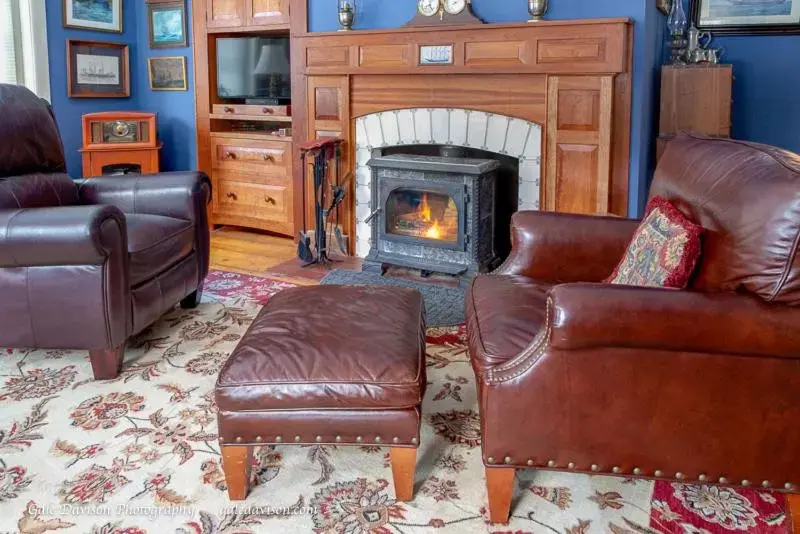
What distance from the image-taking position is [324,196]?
4434 mm

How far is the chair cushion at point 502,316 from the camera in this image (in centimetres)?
176

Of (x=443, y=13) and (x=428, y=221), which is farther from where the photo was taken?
(x=428, y=221)

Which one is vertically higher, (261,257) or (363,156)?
(363,156)

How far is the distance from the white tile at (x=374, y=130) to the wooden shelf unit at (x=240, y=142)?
27.0 inches

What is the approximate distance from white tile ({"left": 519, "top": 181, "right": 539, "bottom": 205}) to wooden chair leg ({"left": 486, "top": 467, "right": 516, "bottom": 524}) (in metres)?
2.39

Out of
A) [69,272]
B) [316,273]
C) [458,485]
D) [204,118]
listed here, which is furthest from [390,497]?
[204,118]

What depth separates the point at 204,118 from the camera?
5.16 m

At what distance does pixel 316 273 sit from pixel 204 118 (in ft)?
5.70

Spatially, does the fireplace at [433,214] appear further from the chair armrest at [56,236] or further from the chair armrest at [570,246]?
the chair armrest at [56,236]

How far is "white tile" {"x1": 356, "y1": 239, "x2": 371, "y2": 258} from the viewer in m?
4.51

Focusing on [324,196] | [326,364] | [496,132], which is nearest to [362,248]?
[324,196]

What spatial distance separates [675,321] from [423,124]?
9.20ft

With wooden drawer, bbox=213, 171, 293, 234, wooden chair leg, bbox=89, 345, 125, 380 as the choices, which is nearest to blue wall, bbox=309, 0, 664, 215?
wooden drawer, bbox=213, 171, 293, 234

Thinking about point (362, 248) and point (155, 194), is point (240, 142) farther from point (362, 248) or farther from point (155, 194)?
point (155, 194)
